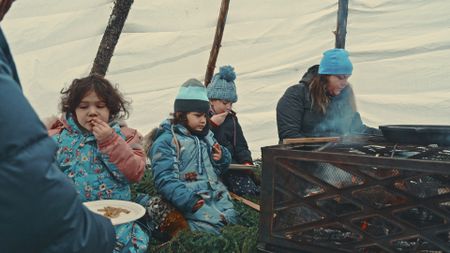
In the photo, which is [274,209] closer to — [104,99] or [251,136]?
[104,99]

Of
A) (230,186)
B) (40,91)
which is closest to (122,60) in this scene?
(40,91)

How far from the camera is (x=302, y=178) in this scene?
6.96ft

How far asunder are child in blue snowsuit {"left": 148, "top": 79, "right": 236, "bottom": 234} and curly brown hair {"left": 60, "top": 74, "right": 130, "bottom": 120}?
40 cm

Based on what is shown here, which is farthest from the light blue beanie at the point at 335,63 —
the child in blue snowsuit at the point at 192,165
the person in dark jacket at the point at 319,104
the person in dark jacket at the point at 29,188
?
the person in dark jacket at the point at 29,188

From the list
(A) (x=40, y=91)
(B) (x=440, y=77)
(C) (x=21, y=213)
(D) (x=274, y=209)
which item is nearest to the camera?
(C) (x=21, y=213)

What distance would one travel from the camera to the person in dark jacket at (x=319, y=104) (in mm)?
3564

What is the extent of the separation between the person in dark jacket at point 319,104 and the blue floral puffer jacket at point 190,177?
2.59 feet

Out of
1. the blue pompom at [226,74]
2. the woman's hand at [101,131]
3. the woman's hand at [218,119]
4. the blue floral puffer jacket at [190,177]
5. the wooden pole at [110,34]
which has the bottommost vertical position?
the blue floral puffer jacket at [190,177]

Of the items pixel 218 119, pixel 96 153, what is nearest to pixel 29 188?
pixel 96 153

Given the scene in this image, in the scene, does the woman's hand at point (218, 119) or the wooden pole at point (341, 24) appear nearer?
the woman's hand at point (218, 119)

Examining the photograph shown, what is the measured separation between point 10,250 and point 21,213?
0.10 metres

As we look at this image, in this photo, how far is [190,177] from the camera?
9.95ft

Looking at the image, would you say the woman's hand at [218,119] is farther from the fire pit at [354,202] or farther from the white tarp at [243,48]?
the white tarp at [243,48]

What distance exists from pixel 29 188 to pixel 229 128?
3.01 m
